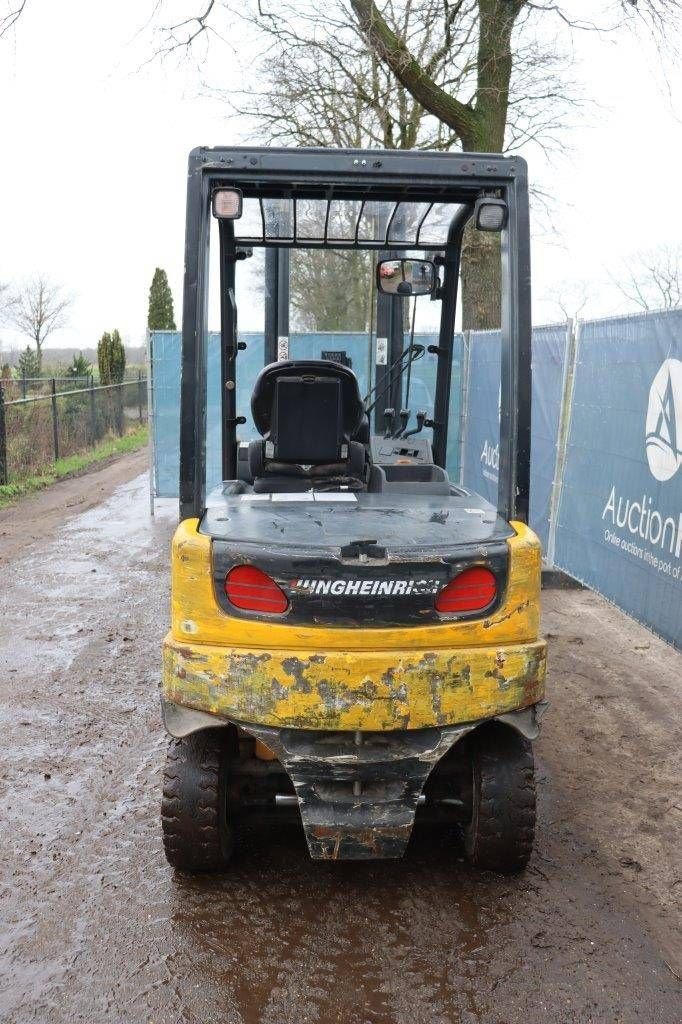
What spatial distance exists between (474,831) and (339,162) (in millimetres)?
2590

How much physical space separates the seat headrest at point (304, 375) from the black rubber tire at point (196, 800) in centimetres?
154

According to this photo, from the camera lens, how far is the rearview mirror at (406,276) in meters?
4.88

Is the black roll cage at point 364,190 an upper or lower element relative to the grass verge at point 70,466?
upper

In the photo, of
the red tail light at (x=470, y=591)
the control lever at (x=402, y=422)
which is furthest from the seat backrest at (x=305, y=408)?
the control lever at (x=402, y=422)

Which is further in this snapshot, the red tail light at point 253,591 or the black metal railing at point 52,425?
the black metal railing at point 52,425

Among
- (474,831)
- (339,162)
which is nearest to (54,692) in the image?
(474,831)

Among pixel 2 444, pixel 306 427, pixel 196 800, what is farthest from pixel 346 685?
pixel 2 444

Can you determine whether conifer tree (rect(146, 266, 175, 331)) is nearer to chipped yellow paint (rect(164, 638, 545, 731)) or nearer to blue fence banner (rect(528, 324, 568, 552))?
blue fence banner (rect(528, 324, 568, 552))

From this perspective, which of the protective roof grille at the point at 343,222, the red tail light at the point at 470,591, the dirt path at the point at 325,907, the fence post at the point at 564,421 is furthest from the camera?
the fence post at the point at 564,421

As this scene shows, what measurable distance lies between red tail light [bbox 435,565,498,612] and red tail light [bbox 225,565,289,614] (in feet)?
1.87

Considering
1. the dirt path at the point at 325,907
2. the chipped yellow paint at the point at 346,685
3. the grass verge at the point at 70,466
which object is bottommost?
the dirt path at the point at 325,907

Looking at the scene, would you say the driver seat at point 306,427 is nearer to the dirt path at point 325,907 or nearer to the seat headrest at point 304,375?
the seat headrest at point 304,375

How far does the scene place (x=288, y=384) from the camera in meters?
4.07

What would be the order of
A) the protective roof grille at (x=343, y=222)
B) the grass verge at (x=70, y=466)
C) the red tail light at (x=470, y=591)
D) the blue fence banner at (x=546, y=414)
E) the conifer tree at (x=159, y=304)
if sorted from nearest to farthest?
the red tail light at (x=470, y=591) < the protective roof grille at (x=343, y=222) < the blue fence banner at (x=546, y=414) < the grass verge at (x=70, y=466) < the conifer tree at (x=159, y=304)
